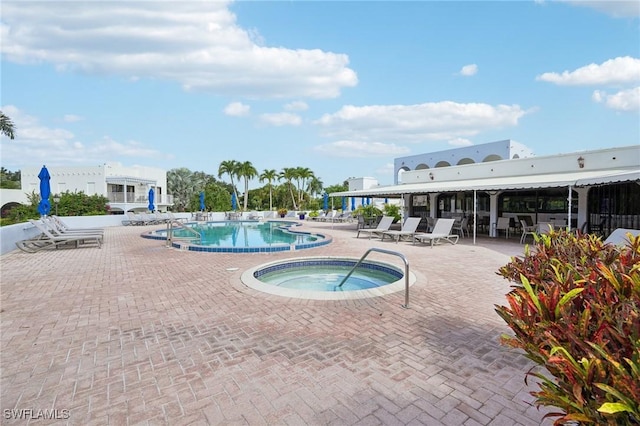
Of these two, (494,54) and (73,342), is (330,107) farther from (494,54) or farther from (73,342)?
(73,342)

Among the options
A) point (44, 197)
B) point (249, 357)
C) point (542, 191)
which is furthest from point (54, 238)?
point (542, 191)

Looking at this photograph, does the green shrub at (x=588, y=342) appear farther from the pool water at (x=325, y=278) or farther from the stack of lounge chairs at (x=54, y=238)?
the stack of lounge chairs at (x=54, y=238)

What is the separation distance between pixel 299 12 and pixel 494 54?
9240mm

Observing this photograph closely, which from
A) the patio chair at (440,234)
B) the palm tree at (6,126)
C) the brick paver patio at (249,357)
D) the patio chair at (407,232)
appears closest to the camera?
the brick paver patio at (249,357)

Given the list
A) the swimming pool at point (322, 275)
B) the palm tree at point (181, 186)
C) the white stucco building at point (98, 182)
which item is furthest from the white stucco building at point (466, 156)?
the palm tree at point (181, 186)

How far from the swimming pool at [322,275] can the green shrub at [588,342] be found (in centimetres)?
446

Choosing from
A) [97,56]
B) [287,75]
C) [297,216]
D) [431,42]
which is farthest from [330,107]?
[97,56]

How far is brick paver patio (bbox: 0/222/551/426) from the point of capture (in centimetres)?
268

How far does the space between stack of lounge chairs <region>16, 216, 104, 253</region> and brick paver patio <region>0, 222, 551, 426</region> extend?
504cm

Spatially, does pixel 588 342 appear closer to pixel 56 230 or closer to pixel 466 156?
pixel 56 230

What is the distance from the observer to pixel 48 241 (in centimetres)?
1111

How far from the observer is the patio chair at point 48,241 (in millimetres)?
10930

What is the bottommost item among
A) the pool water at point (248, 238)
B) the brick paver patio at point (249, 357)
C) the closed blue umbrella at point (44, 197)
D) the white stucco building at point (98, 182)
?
the pool water at point (248, 238)

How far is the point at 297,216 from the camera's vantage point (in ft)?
109
